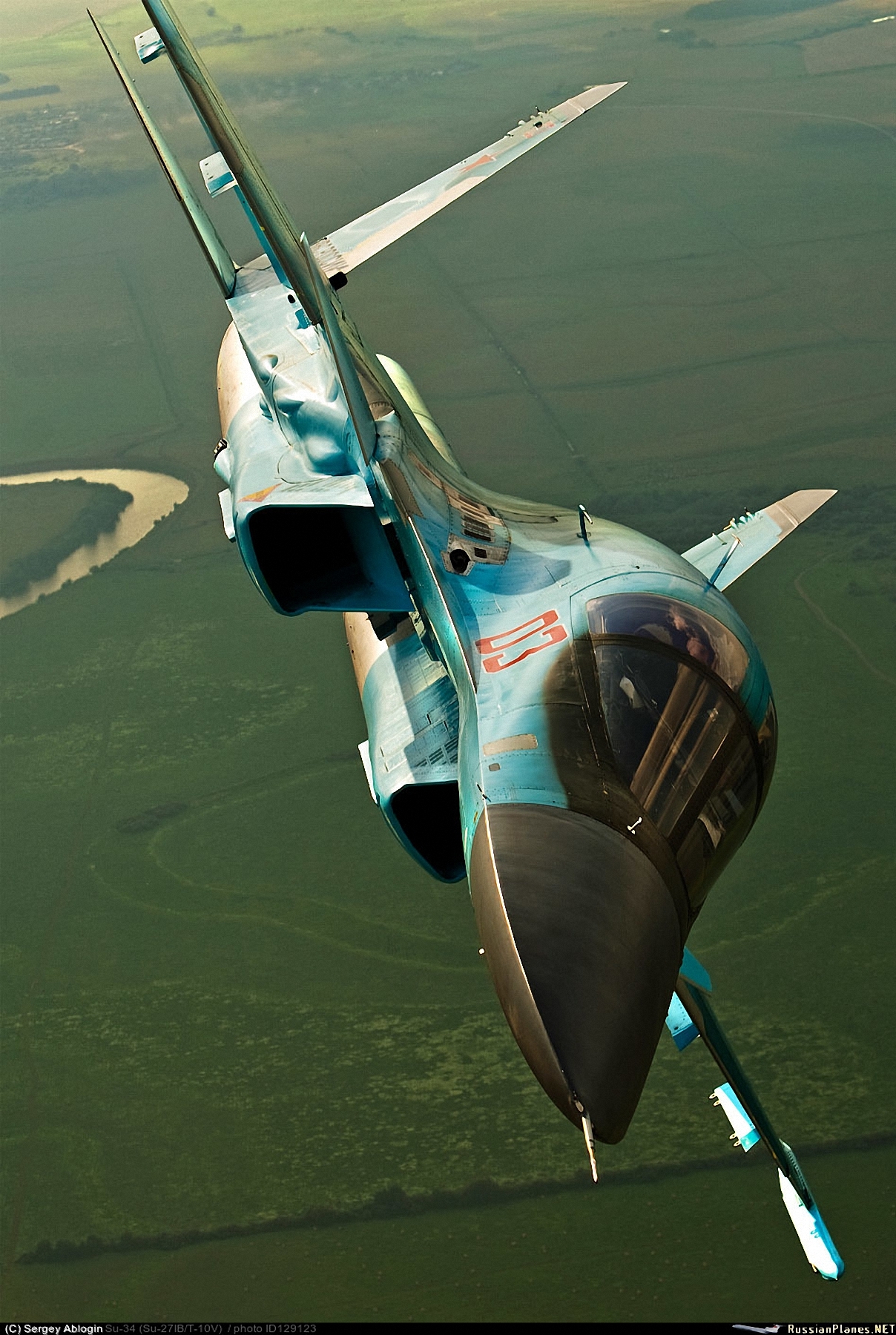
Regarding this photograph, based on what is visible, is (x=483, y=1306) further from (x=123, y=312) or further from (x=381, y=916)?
(x=123, y=312)

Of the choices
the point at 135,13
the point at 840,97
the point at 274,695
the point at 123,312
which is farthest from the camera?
the point at 135,13

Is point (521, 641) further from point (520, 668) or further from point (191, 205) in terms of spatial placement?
point (191, 205)

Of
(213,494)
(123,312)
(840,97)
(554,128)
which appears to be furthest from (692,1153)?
(840,97)

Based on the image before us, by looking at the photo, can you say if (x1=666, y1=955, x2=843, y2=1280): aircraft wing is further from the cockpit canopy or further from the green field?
the cockpit canopy

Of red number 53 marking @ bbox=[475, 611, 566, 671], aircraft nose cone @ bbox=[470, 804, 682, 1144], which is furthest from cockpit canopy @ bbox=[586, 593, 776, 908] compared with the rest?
aircraft nose cone @ bbox=[470, 804, 682, 1144]

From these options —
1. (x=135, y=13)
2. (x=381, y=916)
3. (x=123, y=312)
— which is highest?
(x=135, y=13)

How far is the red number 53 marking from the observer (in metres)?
10.7

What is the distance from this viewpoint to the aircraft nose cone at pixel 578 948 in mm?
7957

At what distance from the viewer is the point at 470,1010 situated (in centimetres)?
1725

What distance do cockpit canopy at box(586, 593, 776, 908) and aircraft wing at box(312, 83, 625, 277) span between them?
6.38 m

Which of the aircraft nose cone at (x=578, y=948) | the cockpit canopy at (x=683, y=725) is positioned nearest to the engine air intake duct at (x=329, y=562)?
the cockpit canopy at (x=683, y=725)

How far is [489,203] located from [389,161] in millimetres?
2452

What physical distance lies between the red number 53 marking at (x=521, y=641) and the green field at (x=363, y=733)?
7.37m

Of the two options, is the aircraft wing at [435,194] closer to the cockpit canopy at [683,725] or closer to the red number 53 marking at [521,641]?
the red number 53 marking at [521,641]
